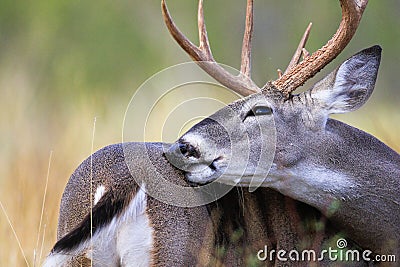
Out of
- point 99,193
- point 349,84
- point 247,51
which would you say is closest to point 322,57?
point 349,84

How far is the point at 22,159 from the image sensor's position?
786cm

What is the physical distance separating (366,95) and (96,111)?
16.7 feet

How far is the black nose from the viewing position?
441cm

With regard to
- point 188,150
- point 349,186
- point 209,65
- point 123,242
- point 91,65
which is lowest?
point 349,186

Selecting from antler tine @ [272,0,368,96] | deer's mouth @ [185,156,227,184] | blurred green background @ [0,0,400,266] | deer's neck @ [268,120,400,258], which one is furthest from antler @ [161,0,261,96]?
blurred green background @ [0,0,400,266]

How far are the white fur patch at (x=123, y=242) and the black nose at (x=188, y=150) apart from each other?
0.32 meters

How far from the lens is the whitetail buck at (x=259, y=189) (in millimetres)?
4176

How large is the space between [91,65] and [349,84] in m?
7.57

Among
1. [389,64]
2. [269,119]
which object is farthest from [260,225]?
[389,64]

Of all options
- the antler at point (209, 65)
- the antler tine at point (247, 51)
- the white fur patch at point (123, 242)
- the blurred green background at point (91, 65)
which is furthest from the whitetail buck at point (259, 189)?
the blurred green background at point (91, 65)

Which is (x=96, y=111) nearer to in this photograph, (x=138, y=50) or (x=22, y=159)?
(x=22, y=159)

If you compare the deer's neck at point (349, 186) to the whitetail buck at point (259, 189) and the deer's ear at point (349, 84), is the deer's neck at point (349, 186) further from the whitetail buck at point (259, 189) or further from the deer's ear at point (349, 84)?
the deer's ear at point (349, 84)

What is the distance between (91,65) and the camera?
12031 mm

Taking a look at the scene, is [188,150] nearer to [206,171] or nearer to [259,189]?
[206,171]
